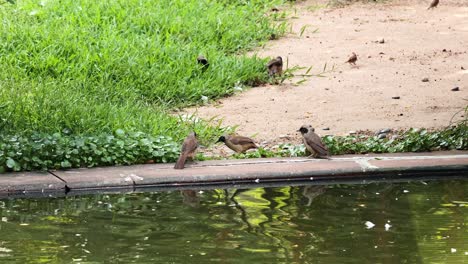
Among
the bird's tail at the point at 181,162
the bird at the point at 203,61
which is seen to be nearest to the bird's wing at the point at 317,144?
the bird's tail at the point at 181,162

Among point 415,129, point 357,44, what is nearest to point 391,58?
point 357,44

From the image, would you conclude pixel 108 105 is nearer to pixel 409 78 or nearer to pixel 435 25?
pixel 409 78

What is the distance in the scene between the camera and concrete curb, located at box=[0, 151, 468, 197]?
852 centimetres

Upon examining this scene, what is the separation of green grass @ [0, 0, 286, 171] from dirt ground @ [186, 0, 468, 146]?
1.47ft

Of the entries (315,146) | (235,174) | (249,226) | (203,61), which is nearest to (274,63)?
(203,61)

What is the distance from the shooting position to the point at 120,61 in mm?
12867

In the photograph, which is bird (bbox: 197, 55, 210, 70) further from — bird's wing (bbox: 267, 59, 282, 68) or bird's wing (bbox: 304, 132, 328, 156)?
bird's wing (bbox: 304, 132, 328, 156)

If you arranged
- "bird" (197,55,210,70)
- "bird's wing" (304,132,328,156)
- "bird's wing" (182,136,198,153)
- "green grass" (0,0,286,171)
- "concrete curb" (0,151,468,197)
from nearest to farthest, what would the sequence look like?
"concrete curb" (0,151,468,197), "bird's wing" (182,136,198,153), "bird's wing" (304,132,328,156), "green grass" (0,0,286,171), "bird" (197,55,210,70)

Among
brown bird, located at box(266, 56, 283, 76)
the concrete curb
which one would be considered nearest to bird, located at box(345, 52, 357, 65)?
brown bird, located at box(266, 56, 283, 76)

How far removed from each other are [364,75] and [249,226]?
6326mm

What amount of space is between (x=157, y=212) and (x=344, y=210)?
138cm

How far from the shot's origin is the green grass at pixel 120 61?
10492mm

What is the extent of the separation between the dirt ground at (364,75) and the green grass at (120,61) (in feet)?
1.47

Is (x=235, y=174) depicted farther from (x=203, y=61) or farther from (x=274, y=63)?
(x=203, y=61)
